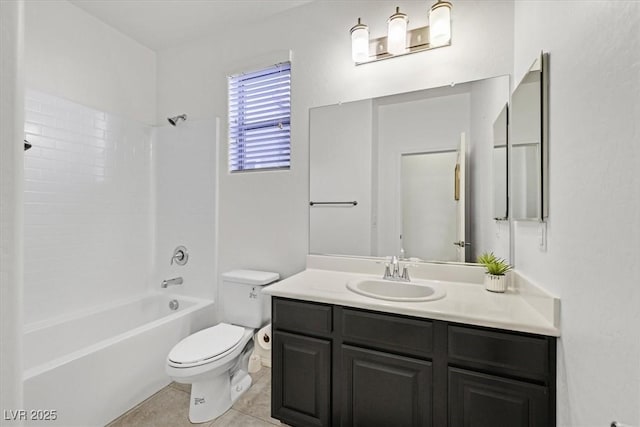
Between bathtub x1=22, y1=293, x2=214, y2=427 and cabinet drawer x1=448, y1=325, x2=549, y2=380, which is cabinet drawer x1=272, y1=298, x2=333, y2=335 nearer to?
cabinet drawer x1=448, y1=325, x2=549, y2=380

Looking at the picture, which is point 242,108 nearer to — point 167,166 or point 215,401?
point 167,166

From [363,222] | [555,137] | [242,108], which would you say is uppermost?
[242,108]

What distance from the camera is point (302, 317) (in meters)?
1.55

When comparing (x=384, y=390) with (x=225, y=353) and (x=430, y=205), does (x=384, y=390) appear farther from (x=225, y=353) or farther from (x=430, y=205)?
(x=430, y=205)

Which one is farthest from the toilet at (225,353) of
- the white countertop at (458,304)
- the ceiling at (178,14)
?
the ceiling at (178,14)

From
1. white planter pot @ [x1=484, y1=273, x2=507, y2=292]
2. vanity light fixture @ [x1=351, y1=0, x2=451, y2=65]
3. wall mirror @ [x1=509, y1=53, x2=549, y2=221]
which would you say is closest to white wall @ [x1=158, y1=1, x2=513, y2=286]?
vanity light fixture @ [x1=351, y1=0, x2=451, y2=65]

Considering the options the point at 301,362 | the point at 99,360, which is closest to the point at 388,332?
the point at 301,362

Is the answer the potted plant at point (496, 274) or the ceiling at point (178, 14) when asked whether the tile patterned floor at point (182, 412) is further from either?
the ceiling at point (178, 14)

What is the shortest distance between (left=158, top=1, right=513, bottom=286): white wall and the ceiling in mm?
90

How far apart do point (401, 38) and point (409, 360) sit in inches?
72.5

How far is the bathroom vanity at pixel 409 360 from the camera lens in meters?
1.13

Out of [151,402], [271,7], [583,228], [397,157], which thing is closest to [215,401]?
[151,402]

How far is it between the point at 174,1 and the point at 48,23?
35.1 inches

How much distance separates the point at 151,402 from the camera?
1.89 metres
